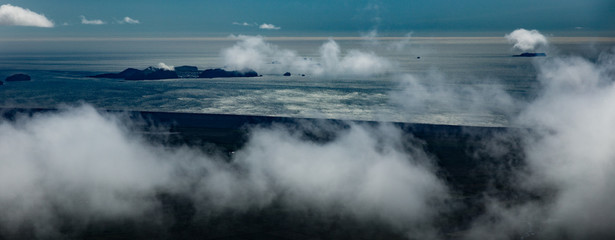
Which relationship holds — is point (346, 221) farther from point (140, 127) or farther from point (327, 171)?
point (140, 127)

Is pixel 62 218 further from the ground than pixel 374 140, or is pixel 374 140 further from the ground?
pixel 374 140

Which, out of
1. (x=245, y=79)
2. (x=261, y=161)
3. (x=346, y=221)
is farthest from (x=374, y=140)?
(x=245, y=79)

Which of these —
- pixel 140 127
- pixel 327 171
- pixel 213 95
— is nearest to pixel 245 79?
pixel 213 95

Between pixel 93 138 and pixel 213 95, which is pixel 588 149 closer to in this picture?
pixel 93 138

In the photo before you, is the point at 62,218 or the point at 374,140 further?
the point at 374,140

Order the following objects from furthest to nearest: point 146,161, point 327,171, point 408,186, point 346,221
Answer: point 146,161
point 327,171
point 408,186
point 346,221

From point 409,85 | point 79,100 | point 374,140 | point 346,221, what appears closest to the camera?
Result: point 346,221
